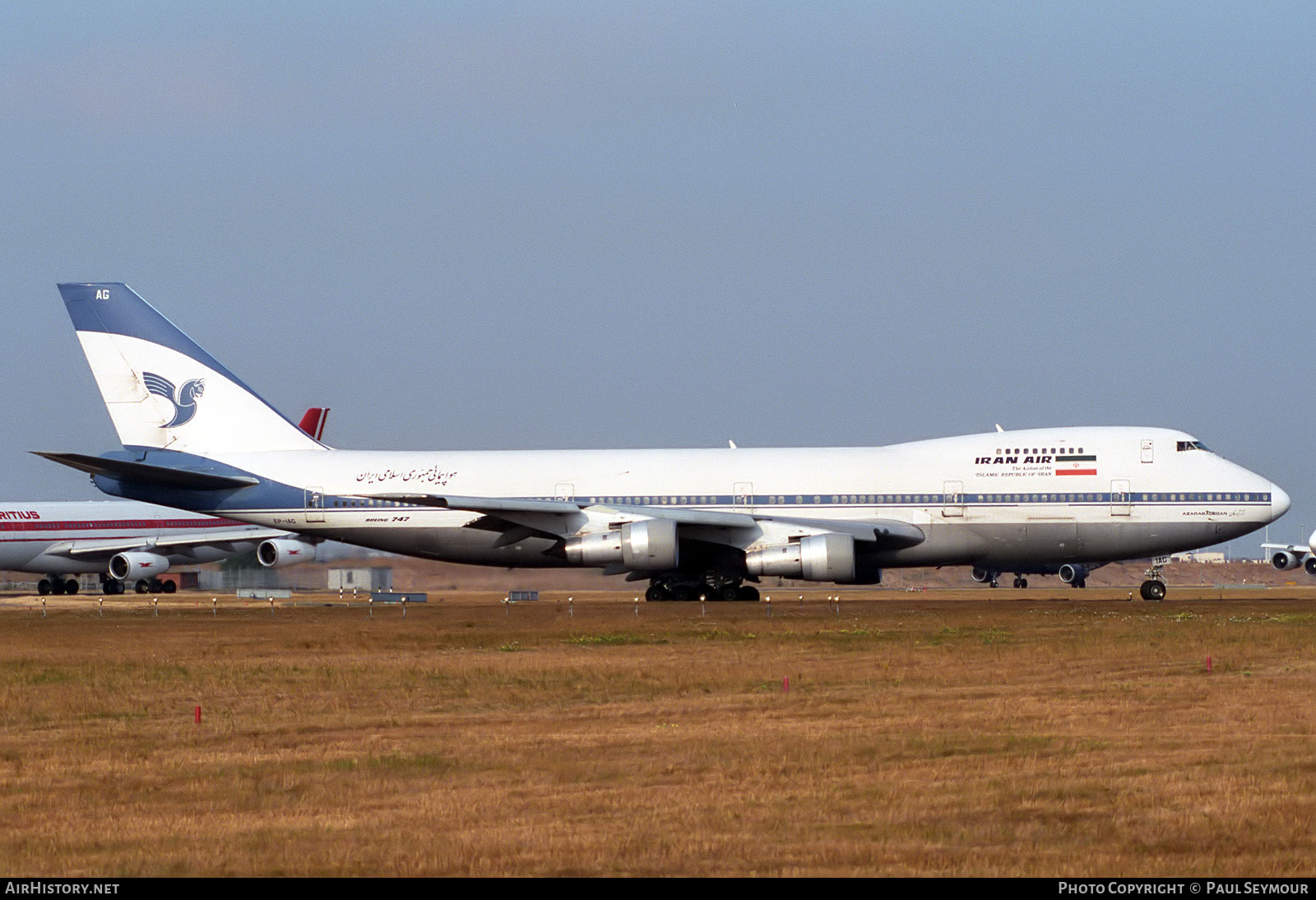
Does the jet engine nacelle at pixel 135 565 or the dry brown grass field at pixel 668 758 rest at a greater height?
the jet engine nacelle at pixel 135 565

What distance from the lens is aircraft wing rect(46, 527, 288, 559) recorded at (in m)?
68.1

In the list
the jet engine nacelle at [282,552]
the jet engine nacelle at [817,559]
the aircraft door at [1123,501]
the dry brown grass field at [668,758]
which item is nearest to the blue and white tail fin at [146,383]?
the jet engine nacelle at [817,559]

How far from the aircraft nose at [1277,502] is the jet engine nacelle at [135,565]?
49451 mm

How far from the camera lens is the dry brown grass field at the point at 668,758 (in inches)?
358

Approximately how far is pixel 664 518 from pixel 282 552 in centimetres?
2812

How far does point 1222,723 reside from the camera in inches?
564

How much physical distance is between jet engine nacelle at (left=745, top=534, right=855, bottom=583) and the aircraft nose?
1097 centimetres

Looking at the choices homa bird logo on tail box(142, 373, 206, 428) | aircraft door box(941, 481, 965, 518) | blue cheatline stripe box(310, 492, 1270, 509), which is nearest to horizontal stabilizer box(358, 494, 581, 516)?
blue cheatline stripe box(310, 492, 1270, 509)

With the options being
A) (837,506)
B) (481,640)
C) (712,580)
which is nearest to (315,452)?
(712,580)

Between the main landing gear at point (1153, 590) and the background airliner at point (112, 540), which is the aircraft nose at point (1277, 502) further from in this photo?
the background airliner at point (112, 540)

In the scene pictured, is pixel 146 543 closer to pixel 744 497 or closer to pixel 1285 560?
pixel 744 497

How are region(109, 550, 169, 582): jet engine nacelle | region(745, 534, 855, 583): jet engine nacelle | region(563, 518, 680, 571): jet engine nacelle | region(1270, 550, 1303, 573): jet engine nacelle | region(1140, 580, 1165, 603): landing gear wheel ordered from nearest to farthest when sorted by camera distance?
region(745, 534, 855, 583): jet engine nacelle → region(563, 518, 680, 571): jet engine nacelle → region(1140, 580, 1165, 603): landing gear wheel → region(109, 550, 169, 582): jet engine nacelle → region(1270, 550, 1303, 573): jet engine nacelle

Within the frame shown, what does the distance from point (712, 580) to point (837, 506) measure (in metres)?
4.28

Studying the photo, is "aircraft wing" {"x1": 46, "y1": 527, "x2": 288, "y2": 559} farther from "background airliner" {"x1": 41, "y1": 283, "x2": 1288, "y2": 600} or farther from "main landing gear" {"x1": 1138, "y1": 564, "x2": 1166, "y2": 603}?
"main landing gear" {"x1": 1138, "y1": 564, "x2": 1166, "y2": 603}
